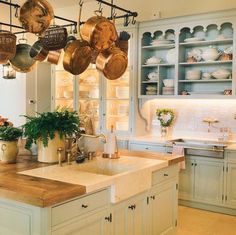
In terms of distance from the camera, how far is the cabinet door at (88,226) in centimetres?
204

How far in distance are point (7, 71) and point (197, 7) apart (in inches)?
107

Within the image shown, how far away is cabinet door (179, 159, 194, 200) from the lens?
15.2 feet

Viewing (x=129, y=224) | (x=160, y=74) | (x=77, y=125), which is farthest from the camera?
(x=160, y=74)

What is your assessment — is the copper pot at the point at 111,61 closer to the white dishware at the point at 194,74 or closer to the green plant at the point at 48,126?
the green plant at the point at 48,126

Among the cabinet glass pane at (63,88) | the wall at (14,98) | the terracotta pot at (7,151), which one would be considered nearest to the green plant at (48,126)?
the terracotta pot at (7,151)

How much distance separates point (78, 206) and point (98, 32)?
4.73 ft

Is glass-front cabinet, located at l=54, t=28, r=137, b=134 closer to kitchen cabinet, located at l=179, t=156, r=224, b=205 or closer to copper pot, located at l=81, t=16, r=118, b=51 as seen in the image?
kitchen cabinet, located at l=179, t=156, r=224, b=205

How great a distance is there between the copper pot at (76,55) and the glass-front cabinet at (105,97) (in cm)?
214

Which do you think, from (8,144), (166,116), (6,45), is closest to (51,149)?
(8,144)

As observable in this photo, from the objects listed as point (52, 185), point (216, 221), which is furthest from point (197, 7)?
point (52, 185)

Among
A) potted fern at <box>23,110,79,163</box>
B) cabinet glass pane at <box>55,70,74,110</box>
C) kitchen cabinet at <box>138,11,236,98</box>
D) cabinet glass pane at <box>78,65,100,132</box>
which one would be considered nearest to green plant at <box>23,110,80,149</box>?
potted fern at <box>23,110,79,163</box>

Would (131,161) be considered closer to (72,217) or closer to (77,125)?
(77,125)

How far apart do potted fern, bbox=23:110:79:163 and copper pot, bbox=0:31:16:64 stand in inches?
21.7

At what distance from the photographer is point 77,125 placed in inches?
115
